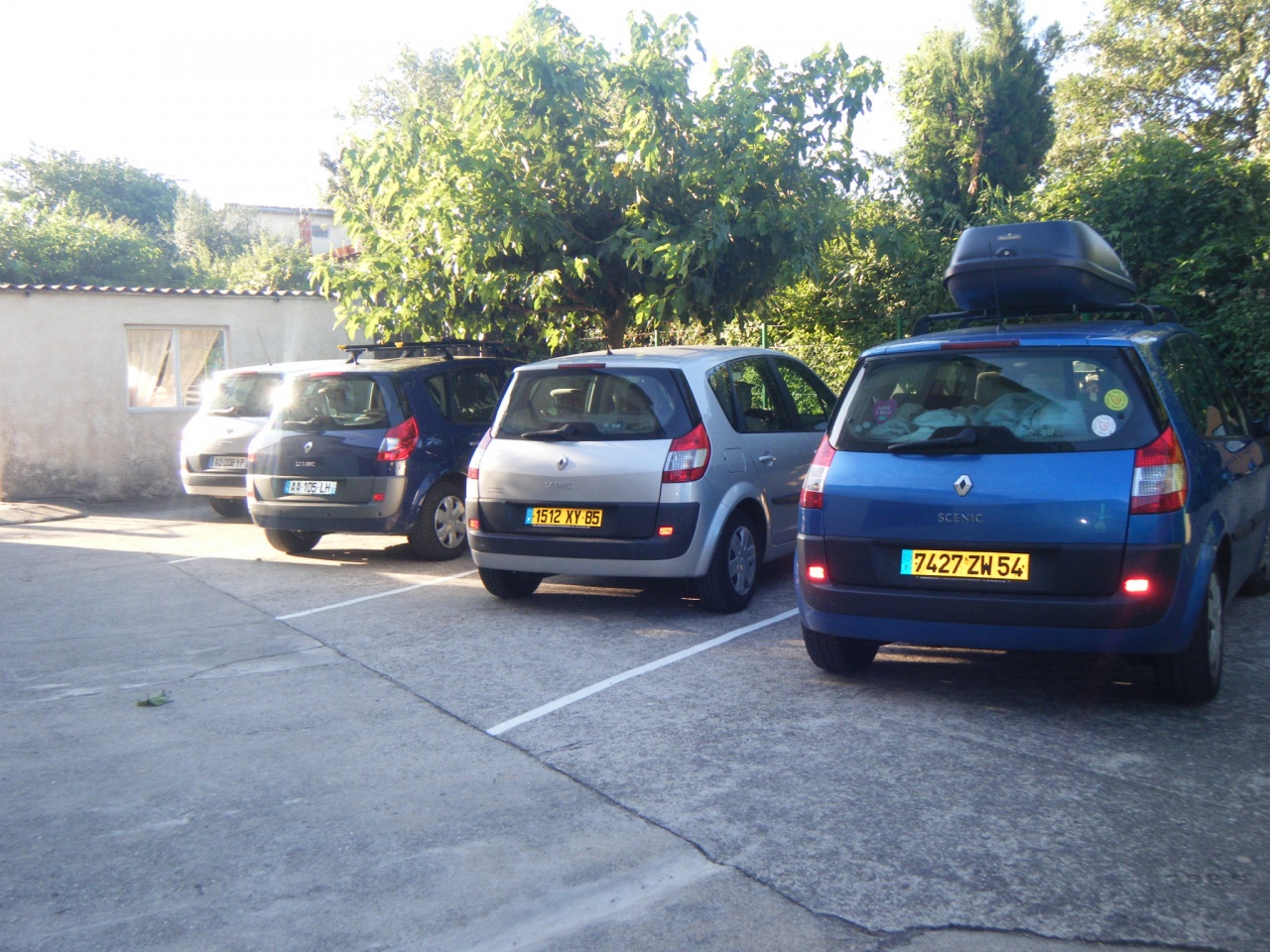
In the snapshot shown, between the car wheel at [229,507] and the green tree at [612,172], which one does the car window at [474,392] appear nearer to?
the green tree at [612,172]

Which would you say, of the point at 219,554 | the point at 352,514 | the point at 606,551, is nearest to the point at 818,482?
the point at 606,551

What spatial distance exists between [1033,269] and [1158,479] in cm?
279

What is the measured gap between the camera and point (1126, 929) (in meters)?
3.39

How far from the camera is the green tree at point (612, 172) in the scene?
37.8ft

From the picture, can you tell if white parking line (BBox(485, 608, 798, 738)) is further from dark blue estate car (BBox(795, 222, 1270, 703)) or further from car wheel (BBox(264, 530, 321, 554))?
car wheel (BBox(264, 530, 321, 554))

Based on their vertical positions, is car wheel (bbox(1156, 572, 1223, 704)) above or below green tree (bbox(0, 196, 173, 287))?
below

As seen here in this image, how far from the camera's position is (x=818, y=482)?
18.9ft

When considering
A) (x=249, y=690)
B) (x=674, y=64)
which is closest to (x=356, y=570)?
(x=249, y=690)

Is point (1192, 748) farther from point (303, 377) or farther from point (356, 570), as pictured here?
point (303, 377)

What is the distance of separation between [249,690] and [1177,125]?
27625 mm

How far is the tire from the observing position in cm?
594

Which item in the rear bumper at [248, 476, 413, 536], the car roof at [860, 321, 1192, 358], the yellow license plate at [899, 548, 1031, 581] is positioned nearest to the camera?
the yellow license plate at [899, 548, 1031, 581]

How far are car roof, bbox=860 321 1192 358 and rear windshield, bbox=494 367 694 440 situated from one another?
1.95m

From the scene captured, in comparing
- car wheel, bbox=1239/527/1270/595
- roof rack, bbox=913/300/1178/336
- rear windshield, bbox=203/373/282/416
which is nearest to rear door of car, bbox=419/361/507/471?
rear windshield, bbox=203/373/282/416
